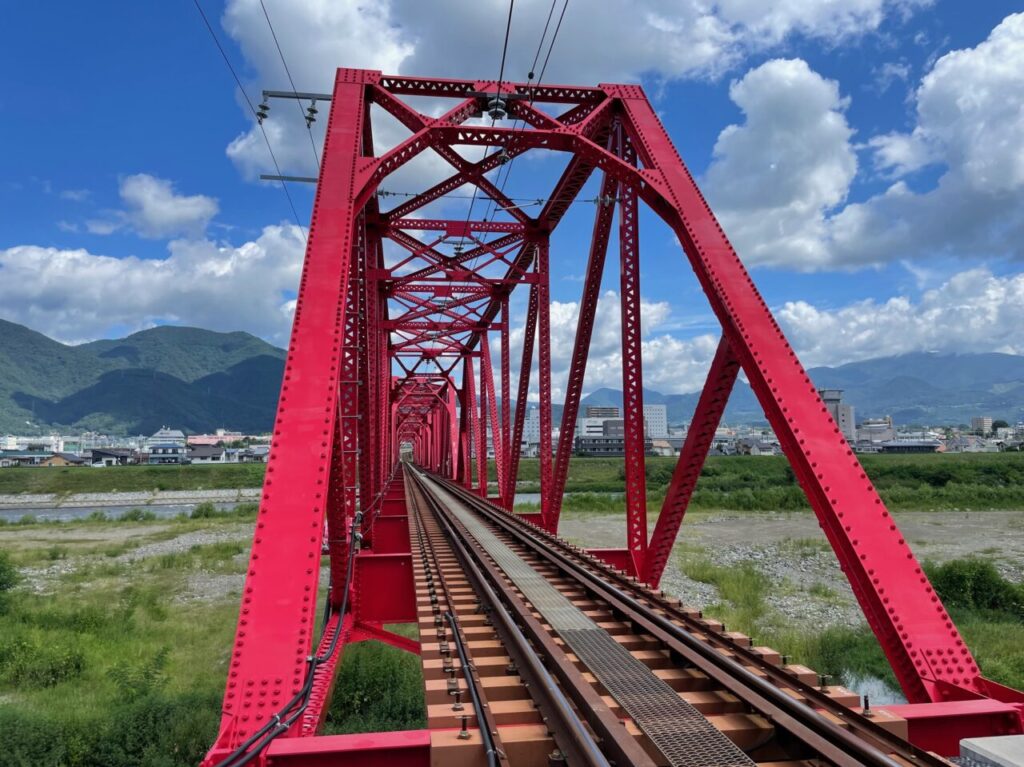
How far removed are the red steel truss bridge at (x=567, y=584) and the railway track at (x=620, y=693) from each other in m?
0.02

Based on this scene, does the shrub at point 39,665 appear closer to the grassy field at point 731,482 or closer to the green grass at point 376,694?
the green grass at point 376,694

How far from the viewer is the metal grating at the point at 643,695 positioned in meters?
3.11

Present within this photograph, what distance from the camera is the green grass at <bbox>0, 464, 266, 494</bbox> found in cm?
7806

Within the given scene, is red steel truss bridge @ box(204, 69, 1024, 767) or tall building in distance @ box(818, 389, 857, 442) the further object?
tall building in distance @ box(818, 389, 857, 442)

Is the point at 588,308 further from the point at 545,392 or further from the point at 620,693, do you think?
the point at 620,693

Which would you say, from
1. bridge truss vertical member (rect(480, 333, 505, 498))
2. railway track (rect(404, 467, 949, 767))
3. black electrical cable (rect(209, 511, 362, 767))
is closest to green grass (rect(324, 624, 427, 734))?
bridge truss vertical member (rect(480, 333, 505, 498))

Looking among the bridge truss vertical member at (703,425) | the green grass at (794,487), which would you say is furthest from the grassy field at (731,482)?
the bridge truss vertical member at (703,425)

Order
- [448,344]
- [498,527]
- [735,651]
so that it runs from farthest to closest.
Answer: [448,344] < [498,527] < [735,651]

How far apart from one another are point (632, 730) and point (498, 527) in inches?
394

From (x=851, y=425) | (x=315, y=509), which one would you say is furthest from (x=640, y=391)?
(x=851, y=425)

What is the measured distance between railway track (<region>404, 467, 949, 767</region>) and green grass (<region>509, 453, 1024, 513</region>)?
38.6m

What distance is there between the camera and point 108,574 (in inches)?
1067

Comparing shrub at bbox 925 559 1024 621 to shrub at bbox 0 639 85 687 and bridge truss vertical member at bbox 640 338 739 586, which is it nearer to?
bridge truss vertical member at bbox 640 338 739 586

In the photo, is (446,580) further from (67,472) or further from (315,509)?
(67,472)
